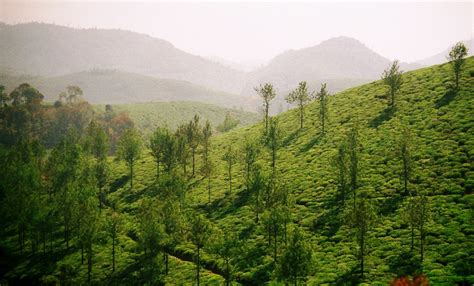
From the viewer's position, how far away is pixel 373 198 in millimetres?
61094

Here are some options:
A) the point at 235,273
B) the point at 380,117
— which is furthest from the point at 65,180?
the point at 380,117

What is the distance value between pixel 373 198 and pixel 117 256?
44834 millimetres

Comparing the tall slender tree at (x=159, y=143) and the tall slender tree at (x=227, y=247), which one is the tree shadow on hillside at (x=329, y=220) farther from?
the tall slender tree at (x=159, y=143)

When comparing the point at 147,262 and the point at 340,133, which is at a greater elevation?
the point at 340,133

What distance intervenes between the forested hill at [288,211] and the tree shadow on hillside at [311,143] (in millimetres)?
569

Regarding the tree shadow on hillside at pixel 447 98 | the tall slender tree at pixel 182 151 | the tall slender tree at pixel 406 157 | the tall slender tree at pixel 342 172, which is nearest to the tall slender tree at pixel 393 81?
the tree shadow on hillside at pixel 447 98

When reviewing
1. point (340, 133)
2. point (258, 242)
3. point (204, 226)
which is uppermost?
point (340, 133)

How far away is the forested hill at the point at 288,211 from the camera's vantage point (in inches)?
1887

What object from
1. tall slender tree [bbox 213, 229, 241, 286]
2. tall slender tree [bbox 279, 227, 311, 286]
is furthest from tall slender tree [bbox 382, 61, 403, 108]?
tall slender tree [bbox 213, 229, 241, 286]

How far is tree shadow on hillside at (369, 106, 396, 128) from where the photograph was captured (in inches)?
3435

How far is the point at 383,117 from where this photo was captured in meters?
89.0

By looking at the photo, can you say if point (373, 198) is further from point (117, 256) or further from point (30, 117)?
point (30, 117)

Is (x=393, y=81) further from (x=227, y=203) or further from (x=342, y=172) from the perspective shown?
(x=227, y=203)

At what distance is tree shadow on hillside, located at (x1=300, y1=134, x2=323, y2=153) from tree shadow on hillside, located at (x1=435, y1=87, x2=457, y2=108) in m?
27.5
